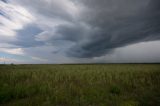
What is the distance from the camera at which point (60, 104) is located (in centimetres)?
698

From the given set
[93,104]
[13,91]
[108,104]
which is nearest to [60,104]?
[93,104]

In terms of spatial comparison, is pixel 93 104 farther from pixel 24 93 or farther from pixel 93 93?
pixel 24 93

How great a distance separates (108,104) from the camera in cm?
684

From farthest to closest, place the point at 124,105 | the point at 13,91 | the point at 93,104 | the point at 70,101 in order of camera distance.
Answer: the point at 13,91 < the point at 70,101 < the point at 93,104 < the point at 124,105

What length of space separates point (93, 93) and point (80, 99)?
1544 millimetres

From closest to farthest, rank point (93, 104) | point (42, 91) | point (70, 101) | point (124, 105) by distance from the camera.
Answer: point (124, 105) → point (93, 104) → point (70, 101) → point (42, 91)

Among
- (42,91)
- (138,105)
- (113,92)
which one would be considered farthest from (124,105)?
(42,91)

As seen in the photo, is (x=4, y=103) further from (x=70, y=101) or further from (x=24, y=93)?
(x=70, y=101)

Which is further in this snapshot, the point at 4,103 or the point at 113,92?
the point at 113,92

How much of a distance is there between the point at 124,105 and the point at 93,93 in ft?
9.65

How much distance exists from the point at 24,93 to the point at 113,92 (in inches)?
255

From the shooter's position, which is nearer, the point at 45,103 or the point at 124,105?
the point at 124,105

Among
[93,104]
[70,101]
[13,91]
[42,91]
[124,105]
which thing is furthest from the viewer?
[42,91]

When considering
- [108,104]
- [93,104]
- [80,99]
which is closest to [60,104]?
[80,99]
